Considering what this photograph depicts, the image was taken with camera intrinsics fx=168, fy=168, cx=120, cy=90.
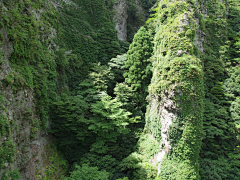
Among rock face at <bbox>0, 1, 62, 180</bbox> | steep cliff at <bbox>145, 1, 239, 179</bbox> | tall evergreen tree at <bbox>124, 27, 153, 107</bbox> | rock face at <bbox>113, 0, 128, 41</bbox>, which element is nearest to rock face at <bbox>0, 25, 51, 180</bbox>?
rock face at <bbox>0, 1, 62, 180</bbox>

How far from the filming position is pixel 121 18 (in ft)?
77.0

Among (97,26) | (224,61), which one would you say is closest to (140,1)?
(97,26)

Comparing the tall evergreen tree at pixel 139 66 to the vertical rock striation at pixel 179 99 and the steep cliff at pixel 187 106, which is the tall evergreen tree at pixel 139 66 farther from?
the vertical rock striation at pixel 179 99

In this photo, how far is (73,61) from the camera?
15.4 meters

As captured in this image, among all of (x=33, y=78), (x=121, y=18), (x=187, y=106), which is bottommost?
(x=187, y=106)

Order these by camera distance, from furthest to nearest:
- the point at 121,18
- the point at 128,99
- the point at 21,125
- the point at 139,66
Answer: the point at 121,18, the point at 139,66, the point at 128,99, the point at 21,125

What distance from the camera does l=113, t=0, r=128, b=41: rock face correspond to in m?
23.1

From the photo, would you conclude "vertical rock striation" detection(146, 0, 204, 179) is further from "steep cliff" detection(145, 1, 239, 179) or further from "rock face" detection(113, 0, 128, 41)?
"rock face" detection(113, 0, 128, 41)

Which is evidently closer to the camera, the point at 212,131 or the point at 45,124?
the point at 45,124

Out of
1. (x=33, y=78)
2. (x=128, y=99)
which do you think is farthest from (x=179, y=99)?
(x=33, y=78)

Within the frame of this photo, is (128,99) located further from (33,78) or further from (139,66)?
(33,78)

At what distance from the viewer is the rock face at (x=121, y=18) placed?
910 inches

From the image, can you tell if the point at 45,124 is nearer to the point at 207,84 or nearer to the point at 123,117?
the point at 123,117

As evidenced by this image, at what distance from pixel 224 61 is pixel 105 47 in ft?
40.8
